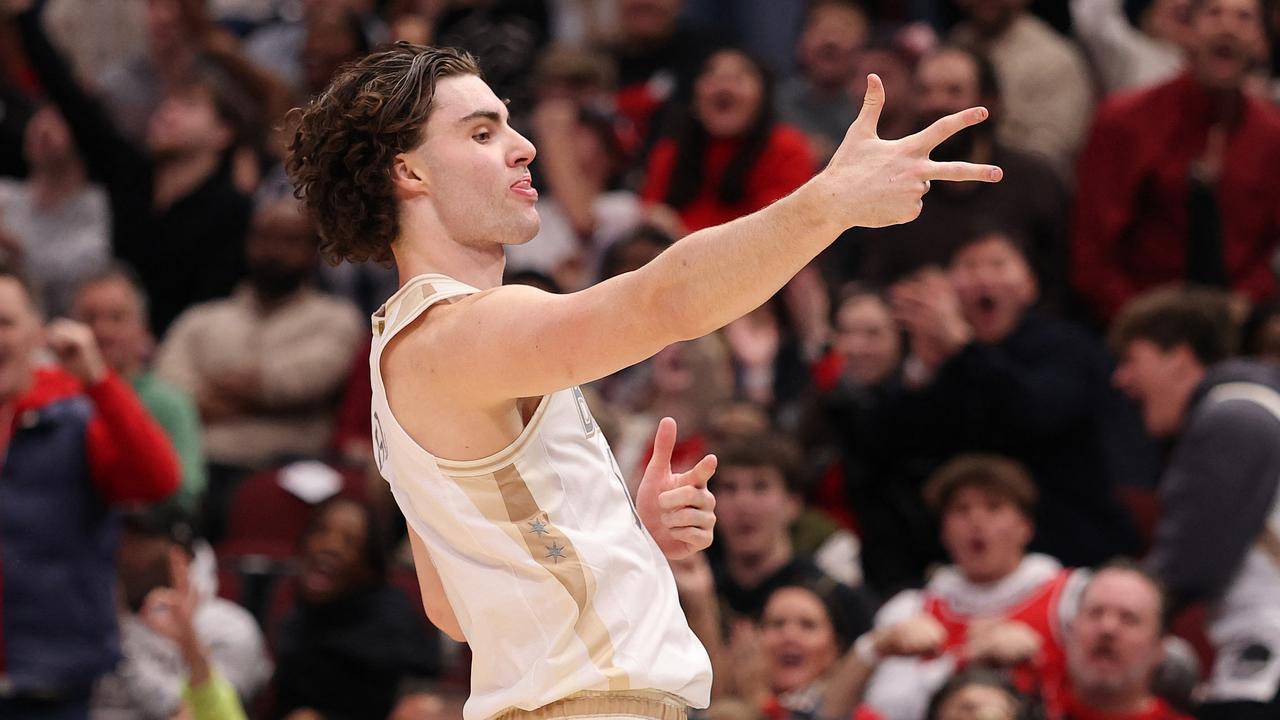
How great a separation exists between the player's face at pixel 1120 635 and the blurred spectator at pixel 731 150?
323cm

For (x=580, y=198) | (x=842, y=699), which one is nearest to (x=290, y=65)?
(x=580, y=198)

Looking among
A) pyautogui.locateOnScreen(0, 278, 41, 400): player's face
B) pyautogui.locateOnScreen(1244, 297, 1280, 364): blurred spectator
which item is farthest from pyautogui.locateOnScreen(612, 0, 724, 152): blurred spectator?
pyautogui.locateOnScreen(0, 278, 41, 400): player's face

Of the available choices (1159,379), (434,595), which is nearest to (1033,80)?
(1159,379)

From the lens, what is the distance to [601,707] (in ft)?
10.7

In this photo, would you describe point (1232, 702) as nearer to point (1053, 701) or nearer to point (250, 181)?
point (1053, 701)

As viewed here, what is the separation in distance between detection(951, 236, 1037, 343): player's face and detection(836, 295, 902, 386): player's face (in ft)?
1.19

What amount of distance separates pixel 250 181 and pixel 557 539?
731 cm

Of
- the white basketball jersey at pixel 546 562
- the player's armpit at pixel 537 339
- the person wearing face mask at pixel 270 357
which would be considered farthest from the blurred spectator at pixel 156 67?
the player's armpit at pixel 537 339

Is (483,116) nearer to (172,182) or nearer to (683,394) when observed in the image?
(683,394)

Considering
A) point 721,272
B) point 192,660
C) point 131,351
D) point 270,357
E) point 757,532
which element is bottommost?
point 270,357

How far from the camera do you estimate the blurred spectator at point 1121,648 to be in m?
5.89

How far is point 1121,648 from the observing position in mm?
5895

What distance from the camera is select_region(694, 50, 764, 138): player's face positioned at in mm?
8883

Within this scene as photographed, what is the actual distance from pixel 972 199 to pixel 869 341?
1.01 m
